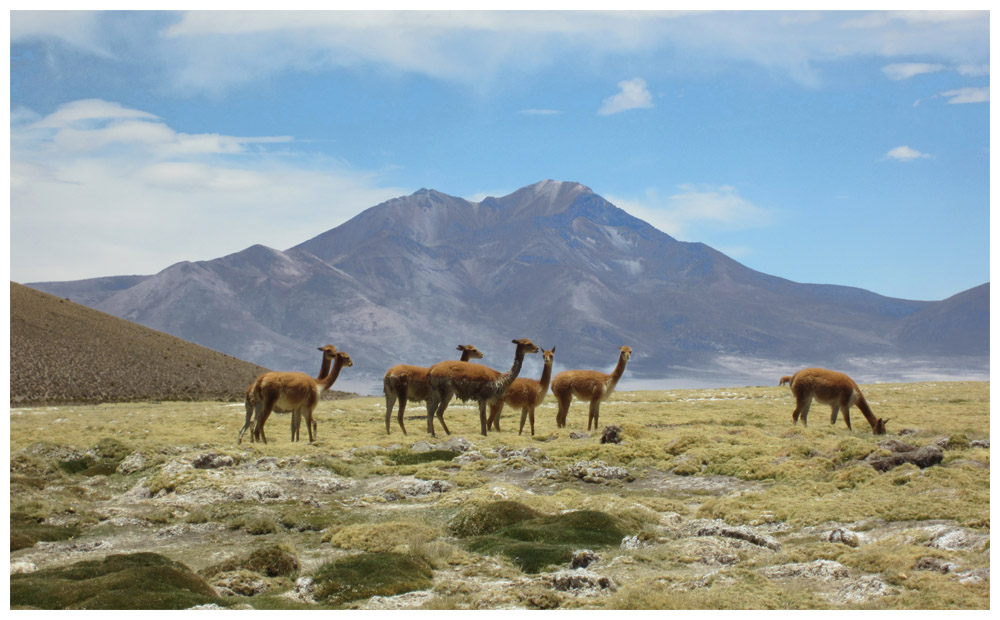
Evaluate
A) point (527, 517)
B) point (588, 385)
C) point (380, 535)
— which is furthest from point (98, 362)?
point (380, 535)

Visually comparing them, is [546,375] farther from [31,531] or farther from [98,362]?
[98,362]

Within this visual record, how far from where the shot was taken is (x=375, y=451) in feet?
104

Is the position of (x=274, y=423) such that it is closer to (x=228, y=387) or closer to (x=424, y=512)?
(x=424, y=512)

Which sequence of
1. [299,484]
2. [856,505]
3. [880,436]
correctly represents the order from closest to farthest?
[856,505] → [299,484] → [880,436]

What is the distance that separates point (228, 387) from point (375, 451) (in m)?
78.0

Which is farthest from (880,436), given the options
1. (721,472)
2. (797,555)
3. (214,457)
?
(214,457)

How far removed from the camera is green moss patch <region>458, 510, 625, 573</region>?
17.0 metres

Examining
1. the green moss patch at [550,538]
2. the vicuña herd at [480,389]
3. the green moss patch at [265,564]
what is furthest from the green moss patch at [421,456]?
the green moss patch at [265,564]

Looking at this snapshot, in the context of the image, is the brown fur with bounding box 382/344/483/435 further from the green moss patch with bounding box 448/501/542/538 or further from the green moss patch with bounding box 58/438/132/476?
the green moss patch with bounding box 448/501/542/538

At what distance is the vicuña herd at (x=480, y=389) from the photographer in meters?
33.2

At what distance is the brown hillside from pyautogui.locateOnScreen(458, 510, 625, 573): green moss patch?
78831 mm
